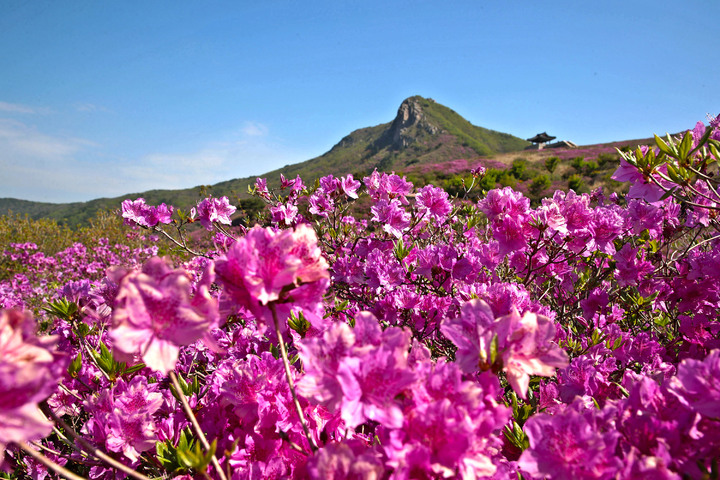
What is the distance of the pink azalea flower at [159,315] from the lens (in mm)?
778

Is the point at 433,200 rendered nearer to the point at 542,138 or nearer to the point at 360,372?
the point at 360,372

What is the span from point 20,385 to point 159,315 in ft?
0.84

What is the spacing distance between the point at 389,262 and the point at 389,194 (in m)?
0.65

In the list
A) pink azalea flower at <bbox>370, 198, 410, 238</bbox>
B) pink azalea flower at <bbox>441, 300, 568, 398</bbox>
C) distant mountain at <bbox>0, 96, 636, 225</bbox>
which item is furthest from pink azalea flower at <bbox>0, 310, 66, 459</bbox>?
distant mountain at <bbox>0, 96, 636, 225</bbox>

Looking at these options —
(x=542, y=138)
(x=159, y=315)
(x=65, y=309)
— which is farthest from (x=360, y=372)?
(x=542, y=138)

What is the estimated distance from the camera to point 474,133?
3418 inches

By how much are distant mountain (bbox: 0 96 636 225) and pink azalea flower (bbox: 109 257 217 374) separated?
2374 inches

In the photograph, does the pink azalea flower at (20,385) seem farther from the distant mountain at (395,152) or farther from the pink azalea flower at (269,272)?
the distant mountain at (395,152)

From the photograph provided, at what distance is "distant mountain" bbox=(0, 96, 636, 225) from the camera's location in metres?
66.1

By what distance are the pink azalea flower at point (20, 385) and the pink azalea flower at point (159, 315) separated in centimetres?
14

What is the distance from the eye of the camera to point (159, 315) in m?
0.82

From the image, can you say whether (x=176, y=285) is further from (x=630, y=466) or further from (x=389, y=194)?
(x=389, y=194)

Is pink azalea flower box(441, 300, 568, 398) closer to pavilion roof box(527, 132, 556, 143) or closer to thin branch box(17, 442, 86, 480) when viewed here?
thin branch box(17, 442, 86, 480)

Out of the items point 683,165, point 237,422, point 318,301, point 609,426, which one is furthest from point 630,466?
point 683,165
